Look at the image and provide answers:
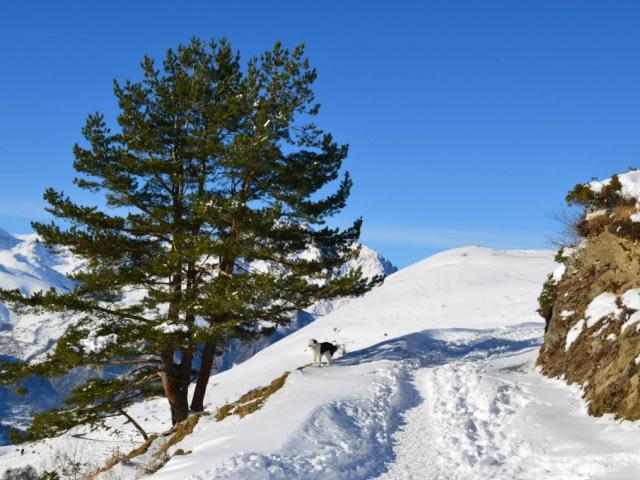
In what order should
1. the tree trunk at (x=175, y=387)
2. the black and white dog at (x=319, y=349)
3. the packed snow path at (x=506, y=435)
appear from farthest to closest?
the tree trunk at (x=175, y=387)
the black and white dog at (x=319, y=349)
the packed snow path at (x=506, y=435)

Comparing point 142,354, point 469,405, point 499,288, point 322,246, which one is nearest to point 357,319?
point 499,288

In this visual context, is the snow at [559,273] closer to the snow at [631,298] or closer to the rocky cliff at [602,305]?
the rocky cliff at [602,305]

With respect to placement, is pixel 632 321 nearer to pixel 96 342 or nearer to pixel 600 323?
pixel 600 323

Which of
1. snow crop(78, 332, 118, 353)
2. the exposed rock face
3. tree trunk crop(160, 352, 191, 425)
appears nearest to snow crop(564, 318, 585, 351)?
the exposed rock face

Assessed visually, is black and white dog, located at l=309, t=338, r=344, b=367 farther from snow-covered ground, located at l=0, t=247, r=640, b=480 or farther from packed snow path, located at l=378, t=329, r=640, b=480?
packed snow path, located at l=378, t=329, r=640, b=480

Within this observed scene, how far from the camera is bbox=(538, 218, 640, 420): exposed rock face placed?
11000mm

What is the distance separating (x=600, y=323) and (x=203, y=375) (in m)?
11.8

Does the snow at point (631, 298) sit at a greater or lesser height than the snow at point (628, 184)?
lesser

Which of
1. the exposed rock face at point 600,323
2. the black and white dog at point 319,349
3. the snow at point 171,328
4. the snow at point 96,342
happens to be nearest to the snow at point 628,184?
the exposed rock face at point 600,323

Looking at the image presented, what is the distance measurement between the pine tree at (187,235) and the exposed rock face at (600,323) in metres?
5.94

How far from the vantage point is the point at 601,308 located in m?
14.2

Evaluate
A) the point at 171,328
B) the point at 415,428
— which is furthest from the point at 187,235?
the point at 415,428

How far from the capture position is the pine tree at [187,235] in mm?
16938

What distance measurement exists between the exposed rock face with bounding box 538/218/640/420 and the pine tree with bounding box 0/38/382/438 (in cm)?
594
